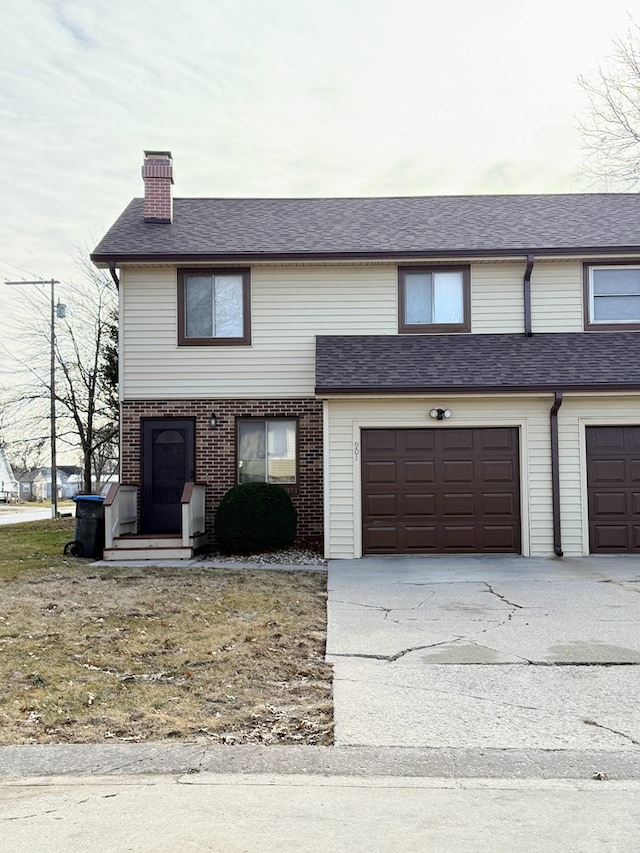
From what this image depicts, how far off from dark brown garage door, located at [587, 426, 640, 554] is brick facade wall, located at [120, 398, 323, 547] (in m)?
4.71

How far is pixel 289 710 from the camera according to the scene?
18.5 feet

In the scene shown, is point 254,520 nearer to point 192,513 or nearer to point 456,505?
point 192,513

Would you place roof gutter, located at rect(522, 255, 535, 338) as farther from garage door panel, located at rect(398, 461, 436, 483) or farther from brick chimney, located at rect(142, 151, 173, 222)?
brick chimney, located at rect(142, 151, 173, 222)

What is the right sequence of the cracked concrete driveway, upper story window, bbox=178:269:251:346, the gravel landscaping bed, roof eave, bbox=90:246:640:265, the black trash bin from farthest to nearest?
upper story window, bbox=178:269:251:346
roof eave, bbox=90:246:640:265
the black trash bin
the gravel landscaping bed
the cracked concrete driveway

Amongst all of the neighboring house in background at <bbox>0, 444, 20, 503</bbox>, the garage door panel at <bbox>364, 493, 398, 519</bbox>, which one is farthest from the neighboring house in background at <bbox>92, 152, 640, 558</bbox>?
the neighboring house in background at <bbox>0, 444, 20, 503</bbox>

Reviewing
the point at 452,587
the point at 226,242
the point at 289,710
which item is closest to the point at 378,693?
the point at 289,710

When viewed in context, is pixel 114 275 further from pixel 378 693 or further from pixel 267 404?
pixel 378 693

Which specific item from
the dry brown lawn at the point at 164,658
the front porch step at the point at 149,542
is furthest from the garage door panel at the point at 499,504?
the front porch step at the point at 149,542

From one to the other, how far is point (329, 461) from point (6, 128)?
1006cm

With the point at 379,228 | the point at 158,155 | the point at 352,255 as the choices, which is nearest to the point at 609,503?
the point at 352,255

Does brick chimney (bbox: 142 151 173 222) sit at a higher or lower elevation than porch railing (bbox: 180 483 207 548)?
higher

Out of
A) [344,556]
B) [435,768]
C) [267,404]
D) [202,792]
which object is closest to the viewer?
[202,792]

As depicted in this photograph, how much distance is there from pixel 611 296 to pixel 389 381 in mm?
4767

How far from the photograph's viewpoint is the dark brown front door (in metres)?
14.8
